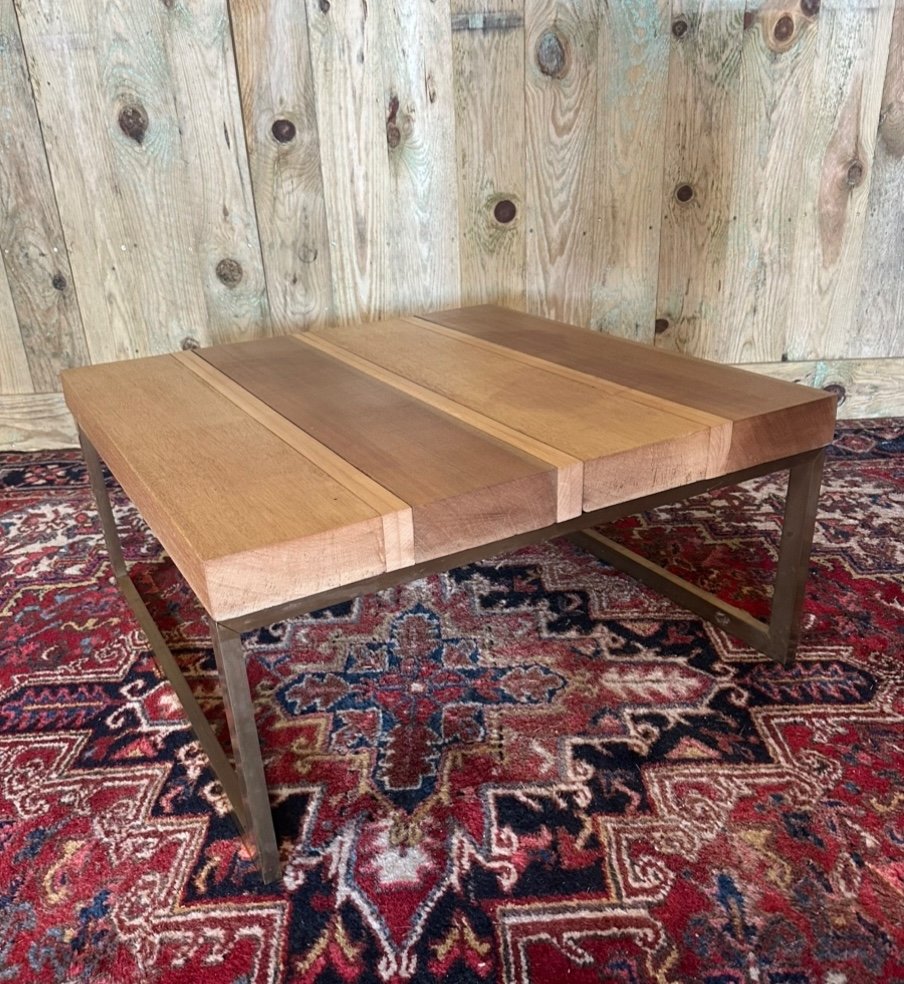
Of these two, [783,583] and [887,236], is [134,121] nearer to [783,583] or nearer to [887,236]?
[783,583]

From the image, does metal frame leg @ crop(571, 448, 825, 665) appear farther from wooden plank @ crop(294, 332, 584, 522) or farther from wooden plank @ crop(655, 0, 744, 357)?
wooden plank @ crop(655, 0, 744, 357)

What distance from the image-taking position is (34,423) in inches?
84.0

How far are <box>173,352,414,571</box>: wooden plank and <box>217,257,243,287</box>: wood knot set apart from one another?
2.87 ft

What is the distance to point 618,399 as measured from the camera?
110 cm

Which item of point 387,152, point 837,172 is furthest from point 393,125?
point 837,172

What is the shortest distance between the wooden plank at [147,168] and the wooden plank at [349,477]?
2.92 feet

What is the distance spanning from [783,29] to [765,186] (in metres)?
0.32

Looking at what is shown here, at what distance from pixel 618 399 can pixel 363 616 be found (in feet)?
1.87

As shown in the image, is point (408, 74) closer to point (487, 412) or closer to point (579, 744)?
point (487, 412)

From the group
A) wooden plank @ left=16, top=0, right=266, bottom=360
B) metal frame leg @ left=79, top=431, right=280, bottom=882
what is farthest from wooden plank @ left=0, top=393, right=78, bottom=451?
metal frame leg @ left=79, top=431, right=280, bottom=882

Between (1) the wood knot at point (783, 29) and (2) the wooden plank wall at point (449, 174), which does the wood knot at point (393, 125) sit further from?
(1) the wood knot at point (783, 29)

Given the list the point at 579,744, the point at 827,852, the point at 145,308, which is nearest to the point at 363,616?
the point at 579,744

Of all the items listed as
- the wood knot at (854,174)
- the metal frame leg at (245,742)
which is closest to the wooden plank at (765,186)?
the wood knot at (854,174)

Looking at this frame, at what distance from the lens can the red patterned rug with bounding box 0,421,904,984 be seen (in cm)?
82
